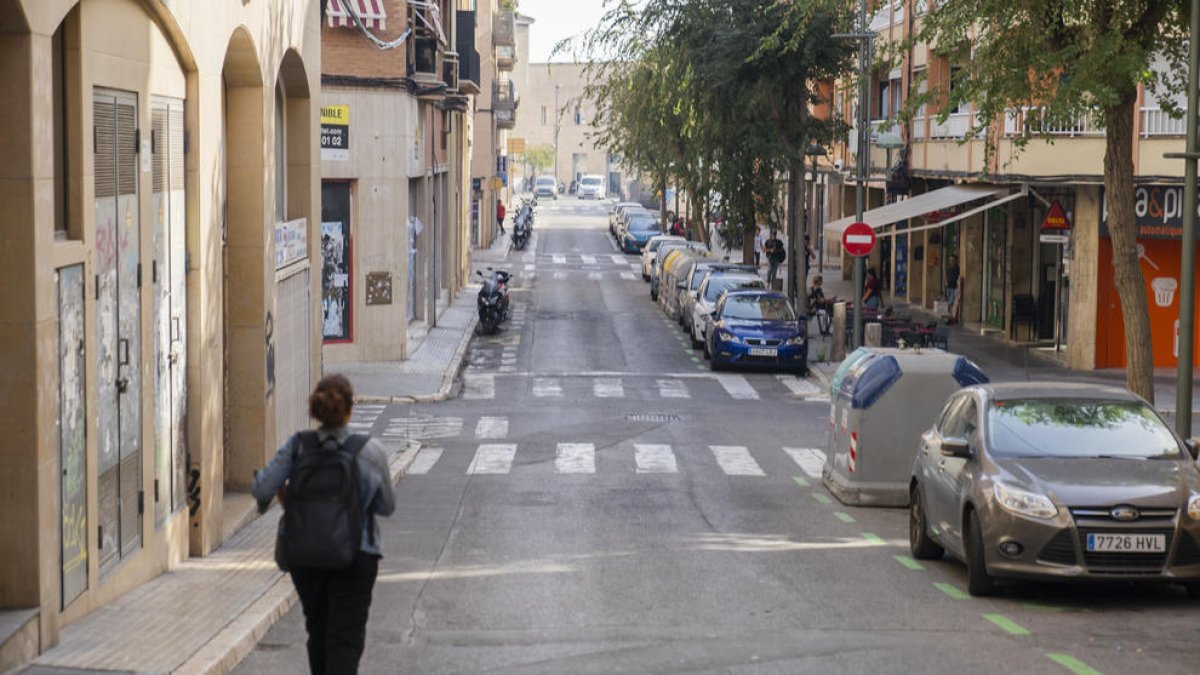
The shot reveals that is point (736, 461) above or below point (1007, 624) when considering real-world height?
below

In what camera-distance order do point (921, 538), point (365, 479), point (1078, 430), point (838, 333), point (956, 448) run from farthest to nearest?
point (838, 333) → point (921, 538) → point (1078, 430) → point (956, 448) → point (365, 479)

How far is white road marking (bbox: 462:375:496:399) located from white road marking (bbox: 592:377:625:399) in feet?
6.28

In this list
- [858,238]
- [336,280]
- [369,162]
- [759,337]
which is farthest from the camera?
[759,337]

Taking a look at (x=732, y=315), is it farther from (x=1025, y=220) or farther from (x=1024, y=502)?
(x=1024, y=502)

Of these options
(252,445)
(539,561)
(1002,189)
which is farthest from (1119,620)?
(1002,189)

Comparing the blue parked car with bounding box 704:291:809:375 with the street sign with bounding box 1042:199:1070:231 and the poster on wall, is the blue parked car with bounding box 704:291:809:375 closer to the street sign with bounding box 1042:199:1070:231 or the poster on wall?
the street sign with bounding box 1042:199:1070:231

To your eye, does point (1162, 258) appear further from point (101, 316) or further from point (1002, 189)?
point (101, 316)

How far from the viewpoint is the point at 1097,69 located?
1827 centimetres

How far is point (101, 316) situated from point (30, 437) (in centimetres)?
186

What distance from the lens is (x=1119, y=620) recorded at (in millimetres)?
11961

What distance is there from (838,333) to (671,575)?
2204 centimetres

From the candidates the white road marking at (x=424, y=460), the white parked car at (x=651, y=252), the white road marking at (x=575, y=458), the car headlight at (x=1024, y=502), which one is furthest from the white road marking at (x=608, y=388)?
the white parked car at (x=651, y=252)

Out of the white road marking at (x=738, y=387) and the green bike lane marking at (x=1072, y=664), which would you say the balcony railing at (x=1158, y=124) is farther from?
the green bike lane marking at (x=1072, y=664)

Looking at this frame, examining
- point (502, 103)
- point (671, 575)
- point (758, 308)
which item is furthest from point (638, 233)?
point (671, 575)
